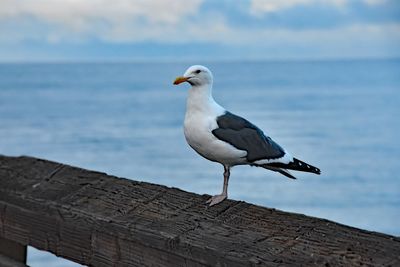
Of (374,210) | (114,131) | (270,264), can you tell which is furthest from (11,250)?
(114,131)

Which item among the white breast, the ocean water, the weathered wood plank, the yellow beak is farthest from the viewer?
the ocean water

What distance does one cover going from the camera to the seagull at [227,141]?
2975 millimetres

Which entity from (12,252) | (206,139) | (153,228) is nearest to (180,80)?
(206,139)

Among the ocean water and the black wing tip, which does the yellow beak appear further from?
the ocean water

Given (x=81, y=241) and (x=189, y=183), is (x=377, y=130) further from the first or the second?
(x=81, y=241)

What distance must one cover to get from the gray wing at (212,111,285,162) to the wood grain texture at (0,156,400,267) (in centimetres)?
56

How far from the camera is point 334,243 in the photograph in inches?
75.0

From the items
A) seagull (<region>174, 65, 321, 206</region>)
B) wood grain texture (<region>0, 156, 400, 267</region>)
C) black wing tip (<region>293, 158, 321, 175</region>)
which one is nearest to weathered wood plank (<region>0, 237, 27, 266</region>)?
wood grain texture (<region>0, 156, 400, 267</region>)

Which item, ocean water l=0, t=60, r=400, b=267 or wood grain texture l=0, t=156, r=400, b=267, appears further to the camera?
ocean water l=0, t=60, r=400, b=267

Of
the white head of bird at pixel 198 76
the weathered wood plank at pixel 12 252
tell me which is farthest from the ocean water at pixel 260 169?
the weathered wood plank at pixel 12 252

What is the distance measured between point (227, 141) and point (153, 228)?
0.88 metres

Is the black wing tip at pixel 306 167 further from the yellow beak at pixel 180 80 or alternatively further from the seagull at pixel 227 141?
the yellow beak at pixel 180 80

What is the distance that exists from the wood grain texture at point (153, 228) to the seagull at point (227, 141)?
1.57 ft

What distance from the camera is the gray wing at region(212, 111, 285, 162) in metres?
3.01
